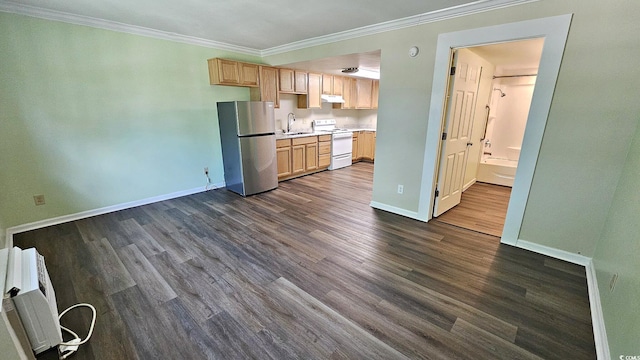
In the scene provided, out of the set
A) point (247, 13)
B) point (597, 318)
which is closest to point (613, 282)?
point (597, 318)

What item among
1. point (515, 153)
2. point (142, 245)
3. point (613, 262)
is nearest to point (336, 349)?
point (613, 262)

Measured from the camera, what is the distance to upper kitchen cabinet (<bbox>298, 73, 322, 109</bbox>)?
5.51 meters

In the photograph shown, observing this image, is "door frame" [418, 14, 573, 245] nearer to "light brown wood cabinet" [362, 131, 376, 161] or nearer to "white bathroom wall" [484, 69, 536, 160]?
"white bathroom wall" [484, 69, 536, 160]

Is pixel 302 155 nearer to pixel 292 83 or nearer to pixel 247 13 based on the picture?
pixel 292 83

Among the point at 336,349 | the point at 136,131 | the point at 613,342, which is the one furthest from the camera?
the point at 136,131

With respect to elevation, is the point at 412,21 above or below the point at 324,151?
above

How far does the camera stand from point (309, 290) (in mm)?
2051

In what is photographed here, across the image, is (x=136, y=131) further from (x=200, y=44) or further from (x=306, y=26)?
(x=306, y=26)

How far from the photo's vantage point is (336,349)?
1.54 meters

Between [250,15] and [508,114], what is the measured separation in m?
5.22

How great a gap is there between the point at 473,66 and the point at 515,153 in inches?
119

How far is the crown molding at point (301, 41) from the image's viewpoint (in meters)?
2.48

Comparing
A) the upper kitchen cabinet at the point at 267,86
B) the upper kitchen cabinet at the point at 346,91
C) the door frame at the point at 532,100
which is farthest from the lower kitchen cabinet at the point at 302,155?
the door frame at the point at 532,100

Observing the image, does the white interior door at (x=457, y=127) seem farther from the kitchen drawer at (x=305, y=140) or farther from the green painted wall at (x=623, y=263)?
the kitchen drawer at (x=305, y=140)
